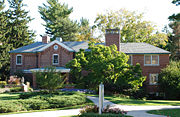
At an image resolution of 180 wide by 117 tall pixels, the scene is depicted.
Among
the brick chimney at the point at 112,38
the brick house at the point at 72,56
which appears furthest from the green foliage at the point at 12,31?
the brick chimney at the point at 112,38

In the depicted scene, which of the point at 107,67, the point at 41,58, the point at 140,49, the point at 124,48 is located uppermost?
the point at 124,48

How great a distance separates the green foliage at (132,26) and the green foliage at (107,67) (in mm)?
22131

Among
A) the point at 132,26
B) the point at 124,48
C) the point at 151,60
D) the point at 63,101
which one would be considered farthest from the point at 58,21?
the point at 63,101

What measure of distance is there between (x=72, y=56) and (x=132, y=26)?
18861 mm

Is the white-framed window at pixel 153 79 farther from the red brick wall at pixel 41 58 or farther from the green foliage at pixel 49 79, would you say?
the green foliage at pixel 49 79

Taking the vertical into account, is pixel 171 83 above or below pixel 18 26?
below

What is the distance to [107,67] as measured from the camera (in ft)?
80.9

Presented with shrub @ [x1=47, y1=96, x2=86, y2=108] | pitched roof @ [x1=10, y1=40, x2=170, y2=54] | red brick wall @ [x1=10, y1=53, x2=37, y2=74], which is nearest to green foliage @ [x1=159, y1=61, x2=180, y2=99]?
pitched roof @ [x1=10, y1=40, x2=170, y2=54]

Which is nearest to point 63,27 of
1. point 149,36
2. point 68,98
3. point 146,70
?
point 149,36

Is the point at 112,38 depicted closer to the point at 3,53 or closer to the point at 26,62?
the point at 26,62

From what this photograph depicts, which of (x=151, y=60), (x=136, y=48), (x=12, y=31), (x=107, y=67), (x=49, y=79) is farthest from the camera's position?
(x=12, y=31)

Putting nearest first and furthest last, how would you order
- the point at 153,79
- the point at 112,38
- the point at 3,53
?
1. the point at 112,38
2. the point at 153,79
3. the point at 3,53

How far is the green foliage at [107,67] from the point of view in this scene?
25297 mm

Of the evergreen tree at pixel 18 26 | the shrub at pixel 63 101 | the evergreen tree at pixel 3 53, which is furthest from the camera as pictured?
the evergreen tree at pixel 18 26
